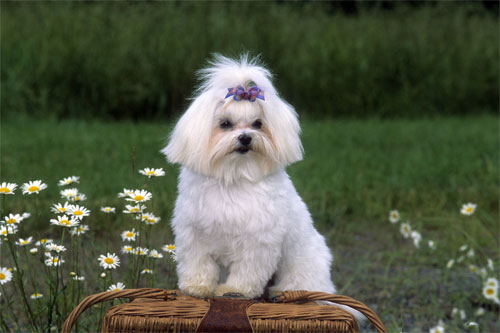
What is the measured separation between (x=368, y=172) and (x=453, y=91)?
4529mm

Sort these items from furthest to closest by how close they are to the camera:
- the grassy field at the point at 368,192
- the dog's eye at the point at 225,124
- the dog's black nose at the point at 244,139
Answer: the grassy field at the point at 368,192 → the dog's eye at the point at 225,124 → the dog's black nose at the point at 244,139

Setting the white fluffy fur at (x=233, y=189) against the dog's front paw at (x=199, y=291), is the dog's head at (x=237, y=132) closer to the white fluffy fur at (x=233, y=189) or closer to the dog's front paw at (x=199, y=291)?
the white fluffy fur at (x=233, y=189)

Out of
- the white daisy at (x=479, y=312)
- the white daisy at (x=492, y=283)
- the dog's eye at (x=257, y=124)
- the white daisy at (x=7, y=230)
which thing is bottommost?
the white daisy at (x=479, y=312)

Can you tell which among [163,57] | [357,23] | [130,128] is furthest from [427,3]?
[130,128]

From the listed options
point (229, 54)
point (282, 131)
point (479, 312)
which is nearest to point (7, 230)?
point (282, 131)

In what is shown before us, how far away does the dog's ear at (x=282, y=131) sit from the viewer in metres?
2.53

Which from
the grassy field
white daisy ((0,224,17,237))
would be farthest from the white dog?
white daisy ((0,224,17,237))

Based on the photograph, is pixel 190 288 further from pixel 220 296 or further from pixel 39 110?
pixel 39 110

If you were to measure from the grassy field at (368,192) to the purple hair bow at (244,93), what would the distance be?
59 centimetres

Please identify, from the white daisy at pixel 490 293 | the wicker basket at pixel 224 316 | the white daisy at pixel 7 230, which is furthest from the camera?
the white daisy at pixel 490 293

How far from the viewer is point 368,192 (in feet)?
17.4

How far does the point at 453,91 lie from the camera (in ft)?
31.9

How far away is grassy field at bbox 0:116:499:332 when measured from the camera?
154 inches

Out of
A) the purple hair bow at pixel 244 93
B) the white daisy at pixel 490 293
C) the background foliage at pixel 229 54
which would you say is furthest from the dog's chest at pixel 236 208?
the background foliage at pixel 229 54
